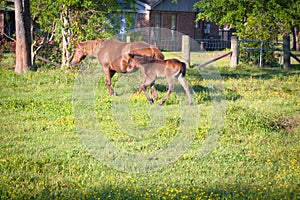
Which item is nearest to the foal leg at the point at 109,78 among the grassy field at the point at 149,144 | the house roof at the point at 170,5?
the grassy field at the point at 149,144

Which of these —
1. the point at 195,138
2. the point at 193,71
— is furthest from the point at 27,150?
the point at 193,71

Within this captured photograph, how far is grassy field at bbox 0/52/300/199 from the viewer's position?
7.26 m

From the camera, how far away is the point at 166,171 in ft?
26.8

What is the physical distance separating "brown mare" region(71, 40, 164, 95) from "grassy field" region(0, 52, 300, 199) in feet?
2.77

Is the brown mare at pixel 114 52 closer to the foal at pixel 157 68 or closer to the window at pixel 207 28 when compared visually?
the foal at pixel 157 68

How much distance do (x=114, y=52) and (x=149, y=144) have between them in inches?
164

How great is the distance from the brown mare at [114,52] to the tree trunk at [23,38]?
5.66 m

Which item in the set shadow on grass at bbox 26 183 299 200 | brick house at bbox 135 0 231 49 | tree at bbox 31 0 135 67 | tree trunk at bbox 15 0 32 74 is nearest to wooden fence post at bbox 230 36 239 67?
tree at bbox 31 0 135 67

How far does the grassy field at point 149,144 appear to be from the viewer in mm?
7258

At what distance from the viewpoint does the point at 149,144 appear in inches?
380

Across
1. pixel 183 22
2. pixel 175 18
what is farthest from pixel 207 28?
pixel 175 18

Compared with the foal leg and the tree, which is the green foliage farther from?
the foal leg

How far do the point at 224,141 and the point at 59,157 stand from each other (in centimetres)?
325

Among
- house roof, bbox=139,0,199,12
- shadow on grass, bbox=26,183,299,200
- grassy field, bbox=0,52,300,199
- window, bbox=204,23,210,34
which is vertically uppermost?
house roof, bbox=139,0,199,12
